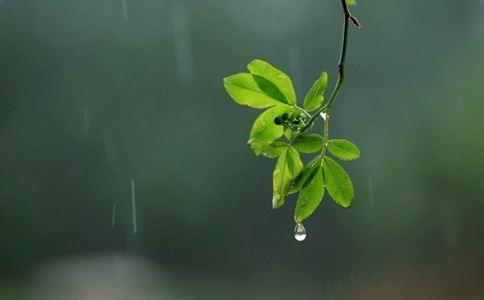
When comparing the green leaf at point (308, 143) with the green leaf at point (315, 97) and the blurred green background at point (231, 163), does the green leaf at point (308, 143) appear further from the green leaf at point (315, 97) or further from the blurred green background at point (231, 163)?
the blurred green background at point (231, 163)

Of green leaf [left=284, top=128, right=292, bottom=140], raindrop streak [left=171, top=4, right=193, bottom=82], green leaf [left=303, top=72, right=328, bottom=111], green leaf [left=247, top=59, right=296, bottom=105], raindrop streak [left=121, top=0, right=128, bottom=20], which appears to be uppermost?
raindrop streak [left=121, top=0, right=128, bottom=20]

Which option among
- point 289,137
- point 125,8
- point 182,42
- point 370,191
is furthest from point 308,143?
point 125,8

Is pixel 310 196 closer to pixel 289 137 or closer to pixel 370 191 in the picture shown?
pixel 289 137

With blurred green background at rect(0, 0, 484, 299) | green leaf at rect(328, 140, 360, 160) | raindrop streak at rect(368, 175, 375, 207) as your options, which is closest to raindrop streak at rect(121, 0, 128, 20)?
blurred green background at rect(0, 0, 484, 299)

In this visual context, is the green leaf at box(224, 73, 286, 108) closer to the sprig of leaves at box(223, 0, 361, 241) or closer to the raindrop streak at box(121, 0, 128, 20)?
the sprig of leaves at box(223, 0, 361, 241)

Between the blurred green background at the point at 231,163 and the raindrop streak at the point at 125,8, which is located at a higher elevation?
the raindrop streak at the point at 125,8

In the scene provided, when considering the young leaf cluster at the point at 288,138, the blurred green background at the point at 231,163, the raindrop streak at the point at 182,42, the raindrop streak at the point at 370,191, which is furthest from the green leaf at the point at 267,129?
the raindrop streak at the point at 182,42
